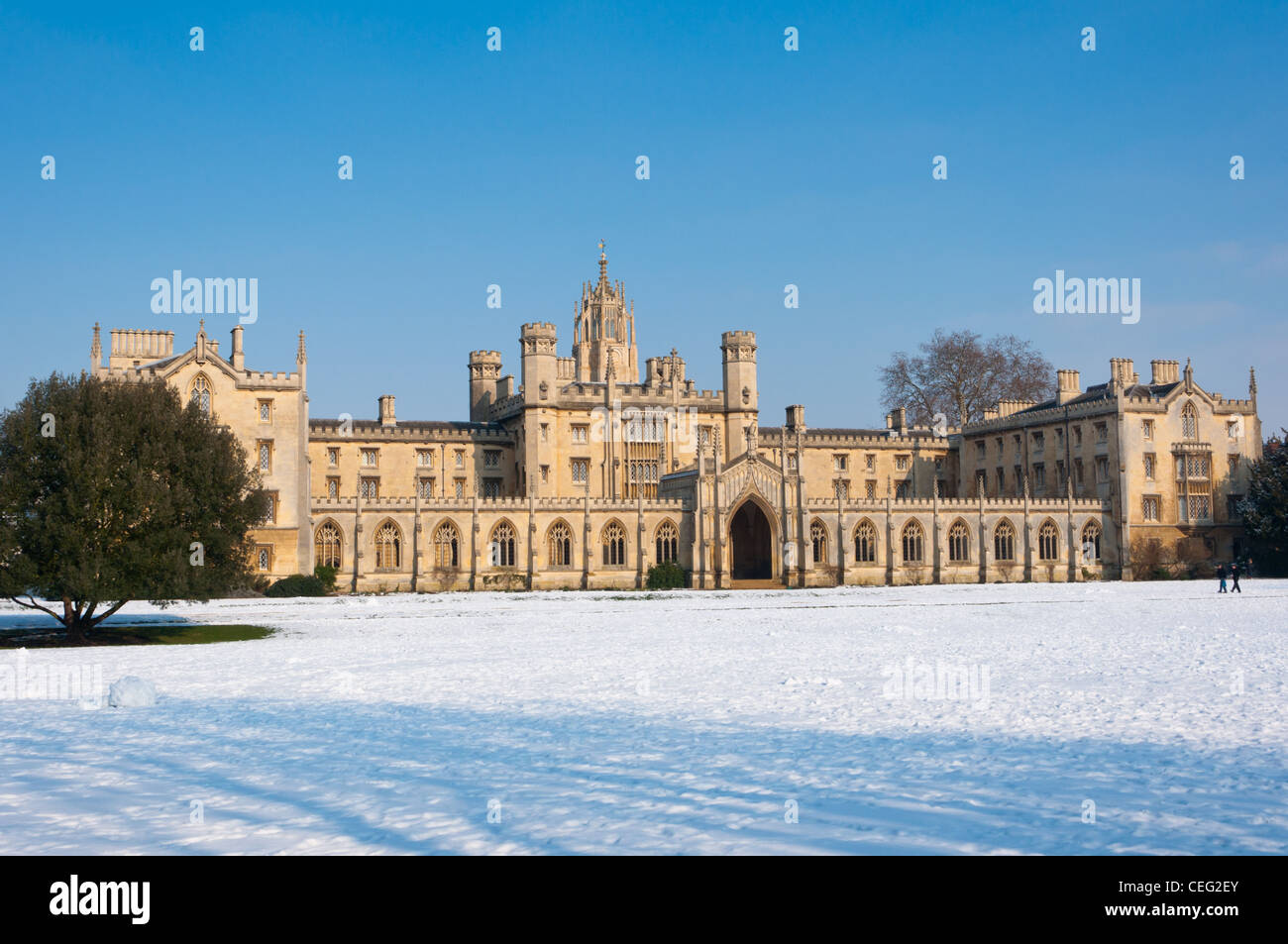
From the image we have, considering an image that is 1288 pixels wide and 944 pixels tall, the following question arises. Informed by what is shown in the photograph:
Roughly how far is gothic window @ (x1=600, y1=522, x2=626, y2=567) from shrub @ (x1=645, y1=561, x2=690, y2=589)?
5.87ft

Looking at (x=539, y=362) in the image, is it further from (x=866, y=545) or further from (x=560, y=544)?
(x=866, y=545)

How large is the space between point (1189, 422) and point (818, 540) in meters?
22.9

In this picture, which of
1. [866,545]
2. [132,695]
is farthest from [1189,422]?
[132,695]

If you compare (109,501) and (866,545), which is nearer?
(109,501)

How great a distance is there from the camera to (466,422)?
69875 mm

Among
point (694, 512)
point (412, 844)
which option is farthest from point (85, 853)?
point (694, 512)

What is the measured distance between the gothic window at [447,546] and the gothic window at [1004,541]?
28699 mm

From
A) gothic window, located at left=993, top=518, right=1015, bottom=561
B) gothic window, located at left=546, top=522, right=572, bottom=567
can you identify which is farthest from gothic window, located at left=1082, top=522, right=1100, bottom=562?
gothic window, located at left=546, top=522, right=572, bottom=567

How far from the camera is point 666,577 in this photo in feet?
187

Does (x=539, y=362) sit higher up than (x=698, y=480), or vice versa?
(x=539, y=362)

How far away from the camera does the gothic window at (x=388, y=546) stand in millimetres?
55594

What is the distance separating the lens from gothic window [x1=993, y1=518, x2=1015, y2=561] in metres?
63.5

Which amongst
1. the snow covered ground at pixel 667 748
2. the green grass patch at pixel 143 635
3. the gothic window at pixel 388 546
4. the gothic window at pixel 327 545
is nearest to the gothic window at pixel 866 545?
the gothic window at pixel 388 546

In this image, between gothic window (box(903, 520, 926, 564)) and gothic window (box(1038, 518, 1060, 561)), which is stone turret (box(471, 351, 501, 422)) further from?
gothic window (box(1038, 518, 1060, 561))
